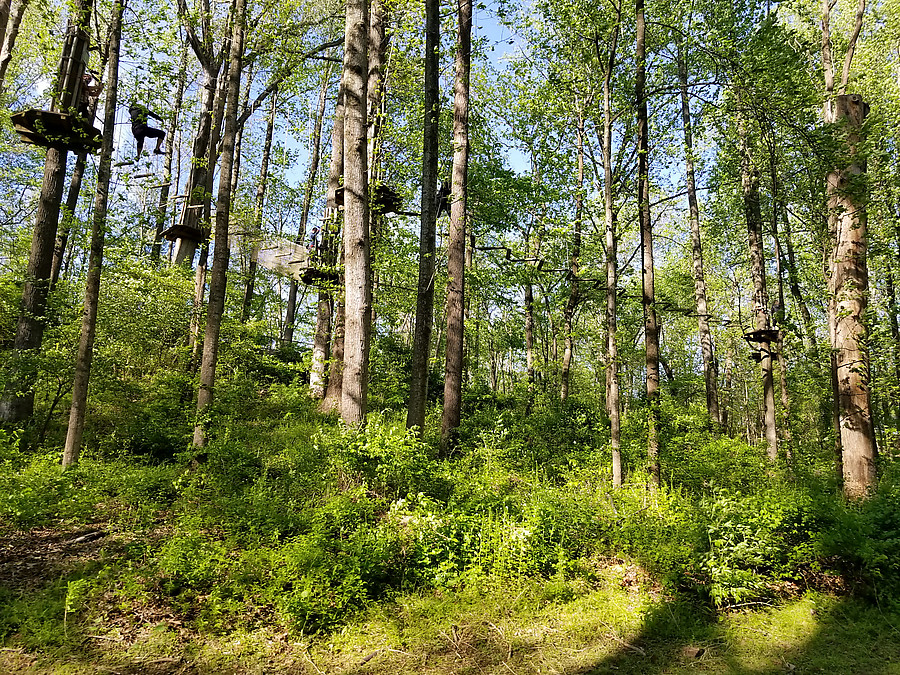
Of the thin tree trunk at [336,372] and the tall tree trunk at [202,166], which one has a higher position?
the tall tree trunk at [202,166]

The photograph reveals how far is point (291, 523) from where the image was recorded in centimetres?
565

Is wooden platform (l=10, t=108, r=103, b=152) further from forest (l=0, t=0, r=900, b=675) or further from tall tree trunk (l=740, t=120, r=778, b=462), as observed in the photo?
tall tree trunk (l=740, t=120, r=778, b=462)

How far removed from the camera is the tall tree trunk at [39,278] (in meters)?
8.30

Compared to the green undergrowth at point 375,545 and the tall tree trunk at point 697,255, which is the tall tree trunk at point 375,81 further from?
the tall tree trunk at point 697,255

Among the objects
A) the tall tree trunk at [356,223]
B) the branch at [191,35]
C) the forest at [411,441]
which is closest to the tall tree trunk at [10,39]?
the forest at [411,441]

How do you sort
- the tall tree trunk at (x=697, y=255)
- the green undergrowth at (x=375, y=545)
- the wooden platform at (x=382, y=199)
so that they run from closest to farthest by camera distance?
the green undergrowth at (x=375, y=545) → the wooden platform at (x=382, y=199) → the tall tree trunk at (x=697, y=255)

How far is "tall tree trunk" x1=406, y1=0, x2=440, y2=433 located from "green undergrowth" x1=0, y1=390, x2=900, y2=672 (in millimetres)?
1643

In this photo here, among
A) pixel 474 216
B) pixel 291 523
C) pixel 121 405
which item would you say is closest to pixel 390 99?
pixel 474 216

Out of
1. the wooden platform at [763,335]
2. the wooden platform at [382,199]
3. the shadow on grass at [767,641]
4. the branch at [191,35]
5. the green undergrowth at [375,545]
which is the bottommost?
the shadow on grass at [767,641]

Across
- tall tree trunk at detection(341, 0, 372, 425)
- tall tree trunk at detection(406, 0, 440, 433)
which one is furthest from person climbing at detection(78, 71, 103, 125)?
tall tree trunk at detection(406, 0, 440, 433)

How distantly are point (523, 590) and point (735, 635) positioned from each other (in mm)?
2133

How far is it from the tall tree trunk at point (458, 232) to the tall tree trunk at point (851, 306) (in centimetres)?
623

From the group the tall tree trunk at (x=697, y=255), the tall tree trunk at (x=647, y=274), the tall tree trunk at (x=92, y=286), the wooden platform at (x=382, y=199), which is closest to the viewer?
the tall tree trunk at (x=92, y=286)

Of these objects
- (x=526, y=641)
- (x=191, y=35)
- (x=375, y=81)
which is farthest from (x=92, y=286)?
(x=526, y=641)
